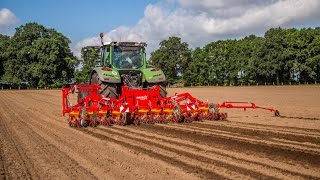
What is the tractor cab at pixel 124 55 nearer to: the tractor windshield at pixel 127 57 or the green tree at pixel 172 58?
the tractor windshield at pixel 127 57

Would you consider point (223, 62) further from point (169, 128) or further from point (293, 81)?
point (169, 128)

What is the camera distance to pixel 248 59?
72.4m

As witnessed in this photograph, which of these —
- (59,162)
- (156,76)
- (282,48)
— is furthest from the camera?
(282,48)

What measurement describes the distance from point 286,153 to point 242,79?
66.9m

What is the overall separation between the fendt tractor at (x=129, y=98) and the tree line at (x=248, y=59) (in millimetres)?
51319

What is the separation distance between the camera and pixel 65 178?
546cm

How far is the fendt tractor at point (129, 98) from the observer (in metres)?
11.2

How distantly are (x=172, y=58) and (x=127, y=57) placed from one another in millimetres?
65753

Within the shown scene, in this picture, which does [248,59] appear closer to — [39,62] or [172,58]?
[172,58]

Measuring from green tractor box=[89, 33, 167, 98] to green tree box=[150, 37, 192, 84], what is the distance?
210 ft

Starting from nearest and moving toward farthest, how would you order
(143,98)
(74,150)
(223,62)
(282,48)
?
(74,150) → (143,98) → (282,48) → (223,62)

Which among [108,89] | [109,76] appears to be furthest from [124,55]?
[108,89]

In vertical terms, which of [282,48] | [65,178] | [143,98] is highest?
[282,48]

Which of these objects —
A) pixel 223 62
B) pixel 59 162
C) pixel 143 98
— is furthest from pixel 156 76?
pixel 223 62
